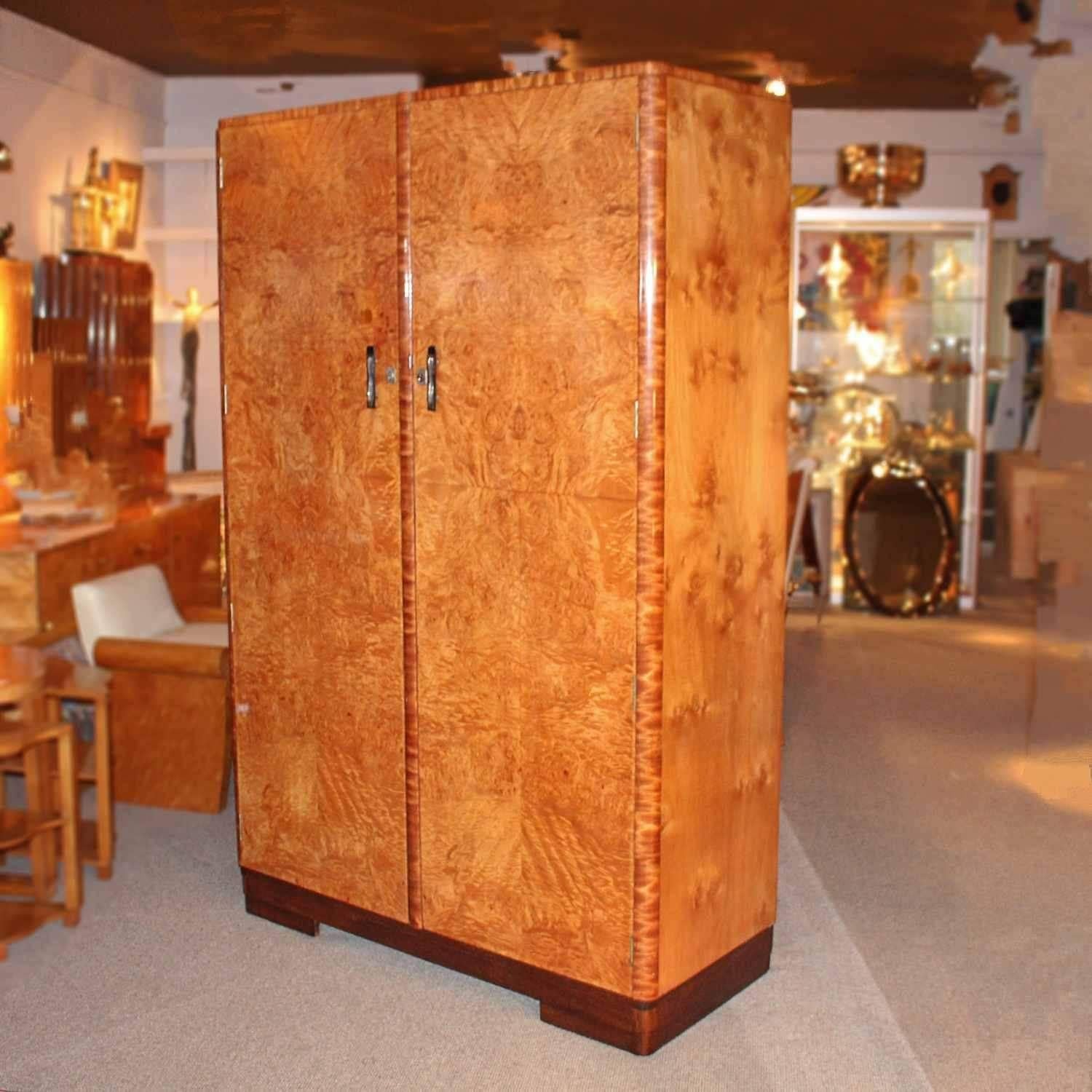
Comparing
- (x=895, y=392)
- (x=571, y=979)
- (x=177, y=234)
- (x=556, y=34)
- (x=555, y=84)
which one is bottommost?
(x=571, y=979)

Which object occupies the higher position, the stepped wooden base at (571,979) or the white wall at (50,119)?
the white wall at (50,119)

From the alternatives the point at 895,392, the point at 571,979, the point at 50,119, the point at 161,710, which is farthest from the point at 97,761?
the point at 895,392

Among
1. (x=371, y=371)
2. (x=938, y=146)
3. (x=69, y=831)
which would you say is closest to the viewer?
(x=371, y=371)

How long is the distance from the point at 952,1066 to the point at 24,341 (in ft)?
16.6

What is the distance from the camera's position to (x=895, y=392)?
862cm

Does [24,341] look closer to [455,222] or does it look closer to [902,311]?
[455,222]

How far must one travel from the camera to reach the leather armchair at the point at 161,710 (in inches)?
184

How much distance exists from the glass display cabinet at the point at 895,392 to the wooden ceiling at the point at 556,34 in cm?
94

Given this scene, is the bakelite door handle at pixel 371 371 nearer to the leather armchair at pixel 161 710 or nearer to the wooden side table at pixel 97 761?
the wooden side table at pixel 97 761

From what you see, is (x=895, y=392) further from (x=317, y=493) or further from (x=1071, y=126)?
(x=317, y=493)

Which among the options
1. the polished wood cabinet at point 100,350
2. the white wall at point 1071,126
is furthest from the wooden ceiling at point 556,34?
the white wall at point 1071,126

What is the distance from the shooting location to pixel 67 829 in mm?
3760

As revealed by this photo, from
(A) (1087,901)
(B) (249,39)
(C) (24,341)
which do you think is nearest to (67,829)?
(A) (1087,901)

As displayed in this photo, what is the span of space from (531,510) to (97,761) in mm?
1752
